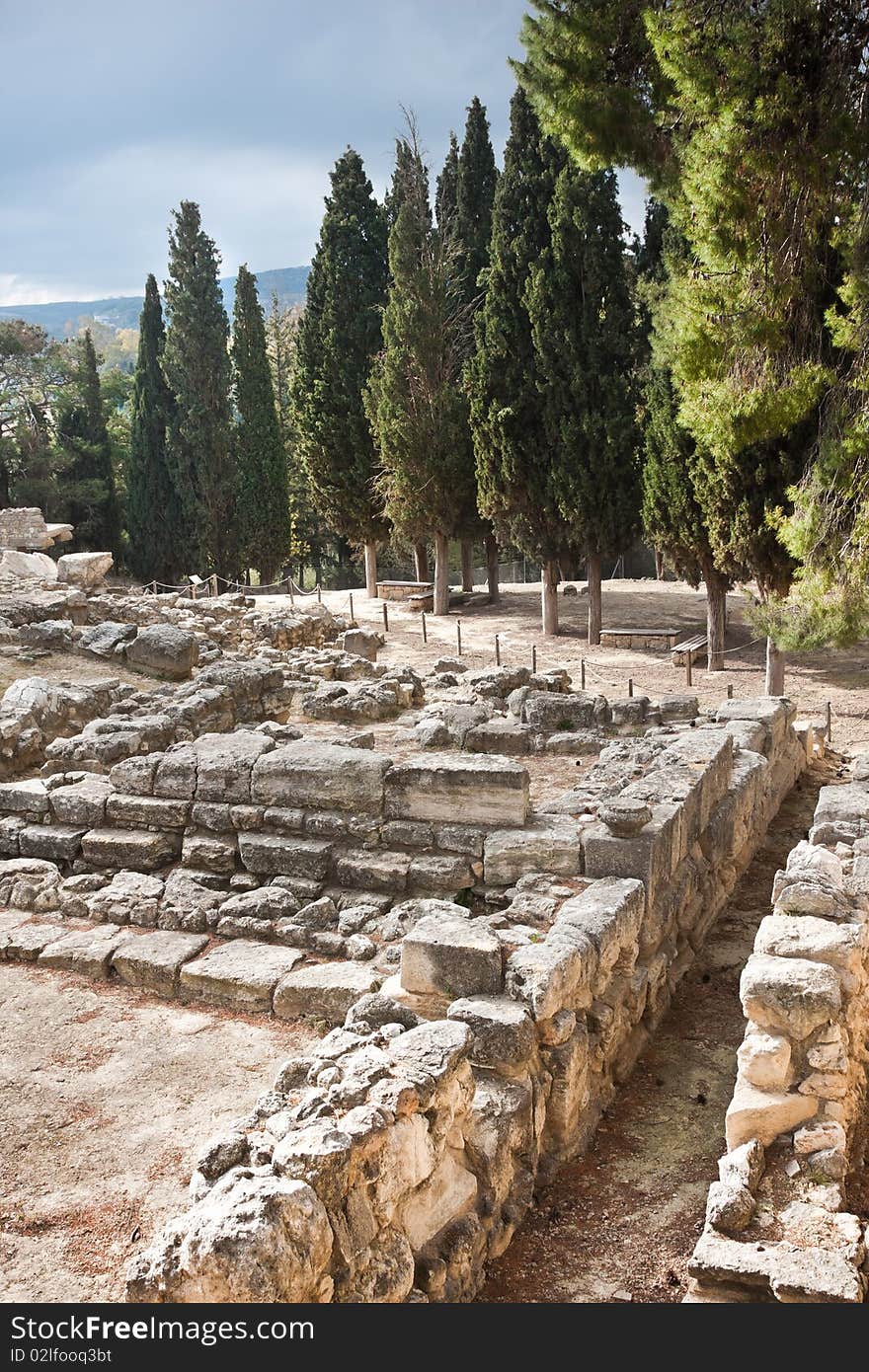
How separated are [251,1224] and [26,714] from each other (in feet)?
28.5

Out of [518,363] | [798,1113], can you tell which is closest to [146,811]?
[798,1113]

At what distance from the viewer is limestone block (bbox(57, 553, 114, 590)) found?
75.6 feet

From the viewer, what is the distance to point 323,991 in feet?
19.4

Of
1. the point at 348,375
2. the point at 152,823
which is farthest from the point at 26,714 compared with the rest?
the point at 348,375

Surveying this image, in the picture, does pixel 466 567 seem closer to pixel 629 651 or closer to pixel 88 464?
pixel 629 651

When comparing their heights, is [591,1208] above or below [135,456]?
below

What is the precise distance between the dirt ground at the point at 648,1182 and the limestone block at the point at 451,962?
3.15 ft

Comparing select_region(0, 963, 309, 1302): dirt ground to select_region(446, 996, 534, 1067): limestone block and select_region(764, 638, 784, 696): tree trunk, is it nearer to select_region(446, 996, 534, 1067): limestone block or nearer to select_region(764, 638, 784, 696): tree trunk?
select_region(446, 996, 534, 1067): limestone block

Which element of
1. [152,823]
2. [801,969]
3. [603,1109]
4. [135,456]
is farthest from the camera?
[135,456]

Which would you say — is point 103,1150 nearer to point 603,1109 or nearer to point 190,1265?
point 190,1265

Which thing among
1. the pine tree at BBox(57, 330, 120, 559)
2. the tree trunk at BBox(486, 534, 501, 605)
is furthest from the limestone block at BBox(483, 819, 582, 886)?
the pine tree at BBox(57, 330, 120, 559)

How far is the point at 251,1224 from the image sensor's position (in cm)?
308

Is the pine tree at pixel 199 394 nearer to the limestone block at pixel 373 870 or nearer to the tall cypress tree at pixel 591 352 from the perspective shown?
the tall cypress tree at pixel 591 352

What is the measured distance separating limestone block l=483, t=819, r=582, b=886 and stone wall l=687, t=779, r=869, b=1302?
1440 mm
